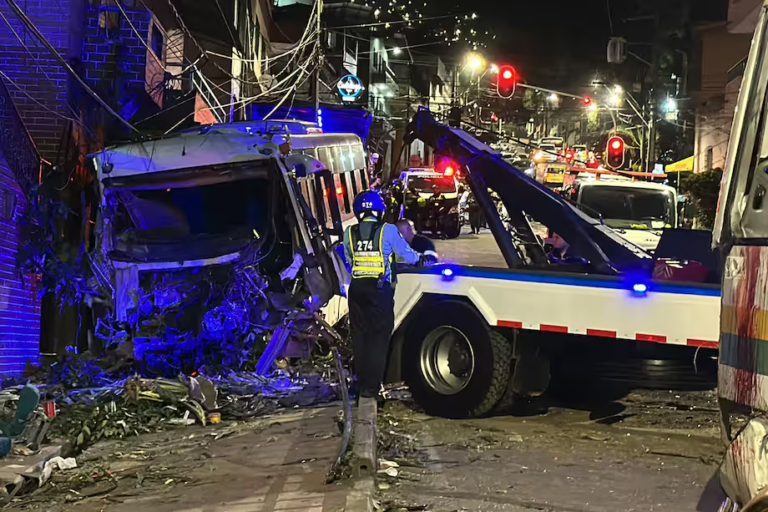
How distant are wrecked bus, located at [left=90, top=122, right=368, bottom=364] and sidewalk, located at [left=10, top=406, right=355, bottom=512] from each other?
5.52ft

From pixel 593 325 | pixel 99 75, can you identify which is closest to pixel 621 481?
pixel 593 325

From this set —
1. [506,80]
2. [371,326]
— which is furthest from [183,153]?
[506,80]

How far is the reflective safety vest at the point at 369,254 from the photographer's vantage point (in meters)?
6.88

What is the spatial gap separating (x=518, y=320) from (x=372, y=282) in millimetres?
1302

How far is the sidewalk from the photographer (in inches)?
197

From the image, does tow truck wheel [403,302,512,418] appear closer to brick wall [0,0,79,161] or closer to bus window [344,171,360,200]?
brick wall [0,0,79,161]

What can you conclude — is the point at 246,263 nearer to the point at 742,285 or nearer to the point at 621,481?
the point at 621,481

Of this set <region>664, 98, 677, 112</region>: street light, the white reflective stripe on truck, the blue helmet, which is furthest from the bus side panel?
<region>664, 98, 677, 112</region>: street light

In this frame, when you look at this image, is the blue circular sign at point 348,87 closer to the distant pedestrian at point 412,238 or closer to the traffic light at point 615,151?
the traffic light at point 615,151

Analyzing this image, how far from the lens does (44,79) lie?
32.4 feet

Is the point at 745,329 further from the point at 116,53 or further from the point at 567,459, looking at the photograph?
the point at 116,53

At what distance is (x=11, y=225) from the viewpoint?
8797 millimetres

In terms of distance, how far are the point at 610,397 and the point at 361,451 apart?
3294 millimetres

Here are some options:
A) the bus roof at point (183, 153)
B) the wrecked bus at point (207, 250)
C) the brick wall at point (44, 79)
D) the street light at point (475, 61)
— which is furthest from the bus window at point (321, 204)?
the street light at point (475, 61)
